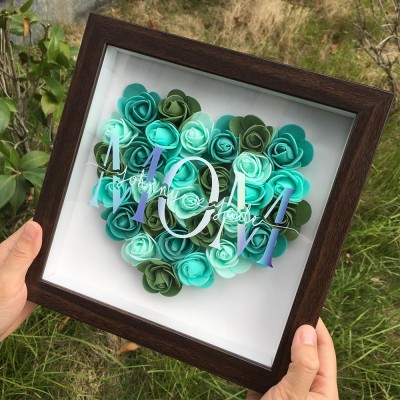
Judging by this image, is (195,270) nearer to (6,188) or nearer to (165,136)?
(165,136)

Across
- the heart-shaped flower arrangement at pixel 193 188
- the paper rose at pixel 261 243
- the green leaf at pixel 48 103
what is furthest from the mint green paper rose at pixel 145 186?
the green leaf at pixel 48 103

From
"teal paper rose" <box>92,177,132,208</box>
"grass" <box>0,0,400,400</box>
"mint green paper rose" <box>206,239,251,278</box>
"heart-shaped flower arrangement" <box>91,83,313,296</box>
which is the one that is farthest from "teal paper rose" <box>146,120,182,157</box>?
"grass" <box>0,0,400,400</box>

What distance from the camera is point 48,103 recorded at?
1404 millimetres

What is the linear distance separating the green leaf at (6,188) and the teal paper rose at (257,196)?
0.62 metres

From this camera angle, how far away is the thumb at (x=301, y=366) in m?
0.91

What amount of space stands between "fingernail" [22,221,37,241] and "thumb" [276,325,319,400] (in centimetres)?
56

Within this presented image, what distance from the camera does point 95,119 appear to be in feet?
3.51

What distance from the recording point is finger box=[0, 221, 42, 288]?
1.03 m

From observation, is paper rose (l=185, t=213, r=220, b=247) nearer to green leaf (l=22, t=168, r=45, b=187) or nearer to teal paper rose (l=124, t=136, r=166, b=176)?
teal paper rose (l=124, t=136, r=166, b=176)

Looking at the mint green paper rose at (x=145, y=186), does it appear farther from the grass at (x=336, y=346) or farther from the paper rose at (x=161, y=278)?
the grass at (x=336, y=346)

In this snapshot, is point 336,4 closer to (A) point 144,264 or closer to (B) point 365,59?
(B) point 365,59

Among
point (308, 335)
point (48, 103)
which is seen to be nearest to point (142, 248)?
point (308, 335)

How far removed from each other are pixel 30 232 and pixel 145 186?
256mm

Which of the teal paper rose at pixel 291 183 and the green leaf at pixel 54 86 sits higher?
the green leaf at pixel 54 86
